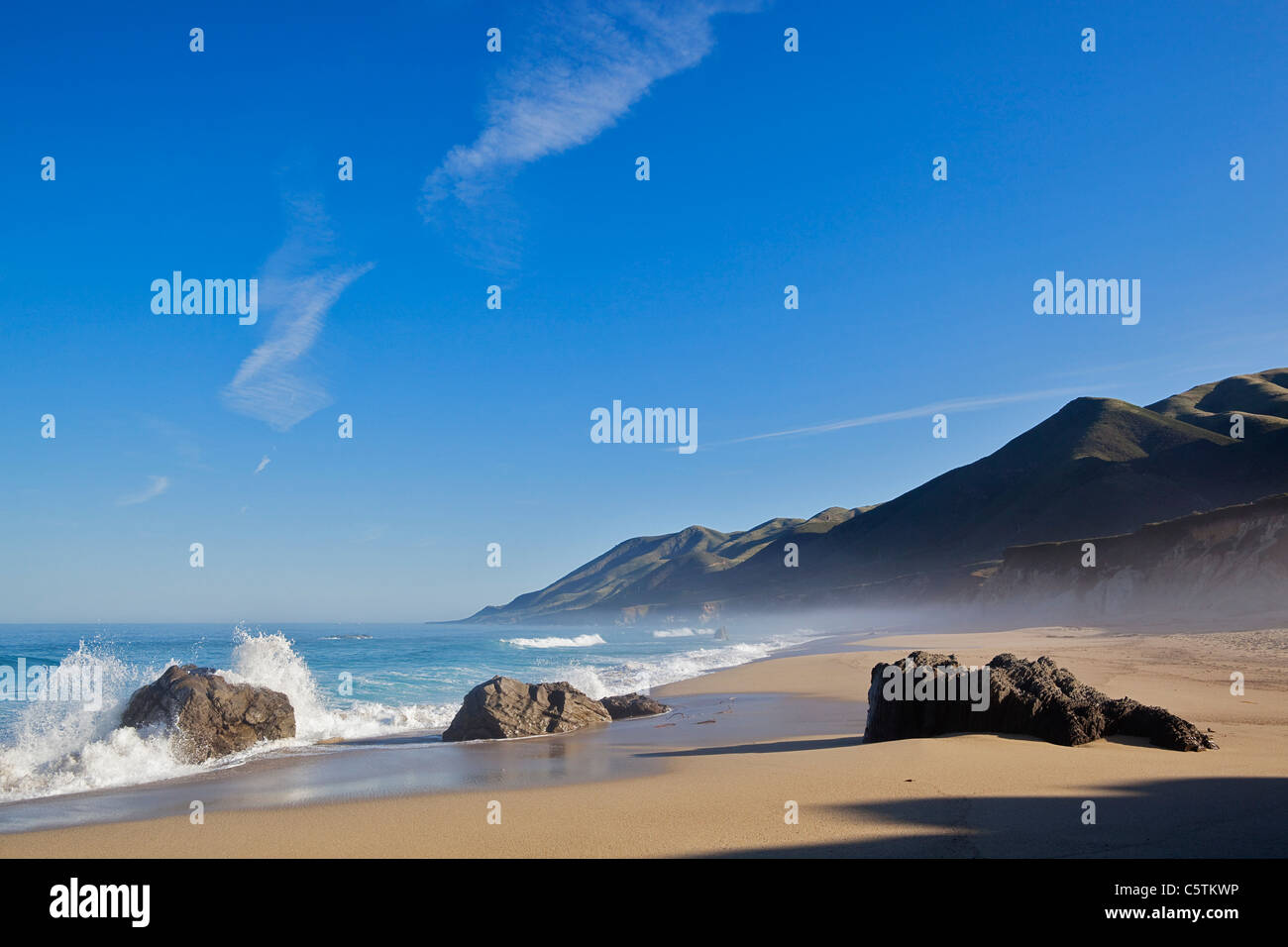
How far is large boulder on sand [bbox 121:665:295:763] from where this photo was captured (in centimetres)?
1320

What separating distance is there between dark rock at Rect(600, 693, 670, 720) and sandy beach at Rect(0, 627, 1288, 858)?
596cm

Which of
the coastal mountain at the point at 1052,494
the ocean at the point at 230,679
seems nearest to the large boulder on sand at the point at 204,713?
the ocean at the point at 230,679

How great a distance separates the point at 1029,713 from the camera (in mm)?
9844

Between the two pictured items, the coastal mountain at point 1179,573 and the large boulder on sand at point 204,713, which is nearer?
the large boulder on sand at point 204,713

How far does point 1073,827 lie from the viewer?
19.4ft

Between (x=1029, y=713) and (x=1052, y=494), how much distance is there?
122 meters

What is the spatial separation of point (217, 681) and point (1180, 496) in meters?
116

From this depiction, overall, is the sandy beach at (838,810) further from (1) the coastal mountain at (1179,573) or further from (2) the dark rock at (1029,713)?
(1) the coastal mountain at (1179,573)

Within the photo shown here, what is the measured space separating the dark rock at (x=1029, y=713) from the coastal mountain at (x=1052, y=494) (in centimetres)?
7605

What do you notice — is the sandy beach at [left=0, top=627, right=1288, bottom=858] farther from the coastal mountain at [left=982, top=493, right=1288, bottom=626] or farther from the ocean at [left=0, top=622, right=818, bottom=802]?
the coastal mountain at [left=982, top=493, right=1288, bottom=626]

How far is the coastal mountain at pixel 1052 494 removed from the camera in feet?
321

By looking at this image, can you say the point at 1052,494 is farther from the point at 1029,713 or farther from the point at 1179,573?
the point at 1029,713

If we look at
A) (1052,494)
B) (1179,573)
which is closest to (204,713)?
(1179,573)

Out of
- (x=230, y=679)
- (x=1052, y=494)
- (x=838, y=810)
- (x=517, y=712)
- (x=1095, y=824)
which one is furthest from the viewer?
(x=1052, y=494)
